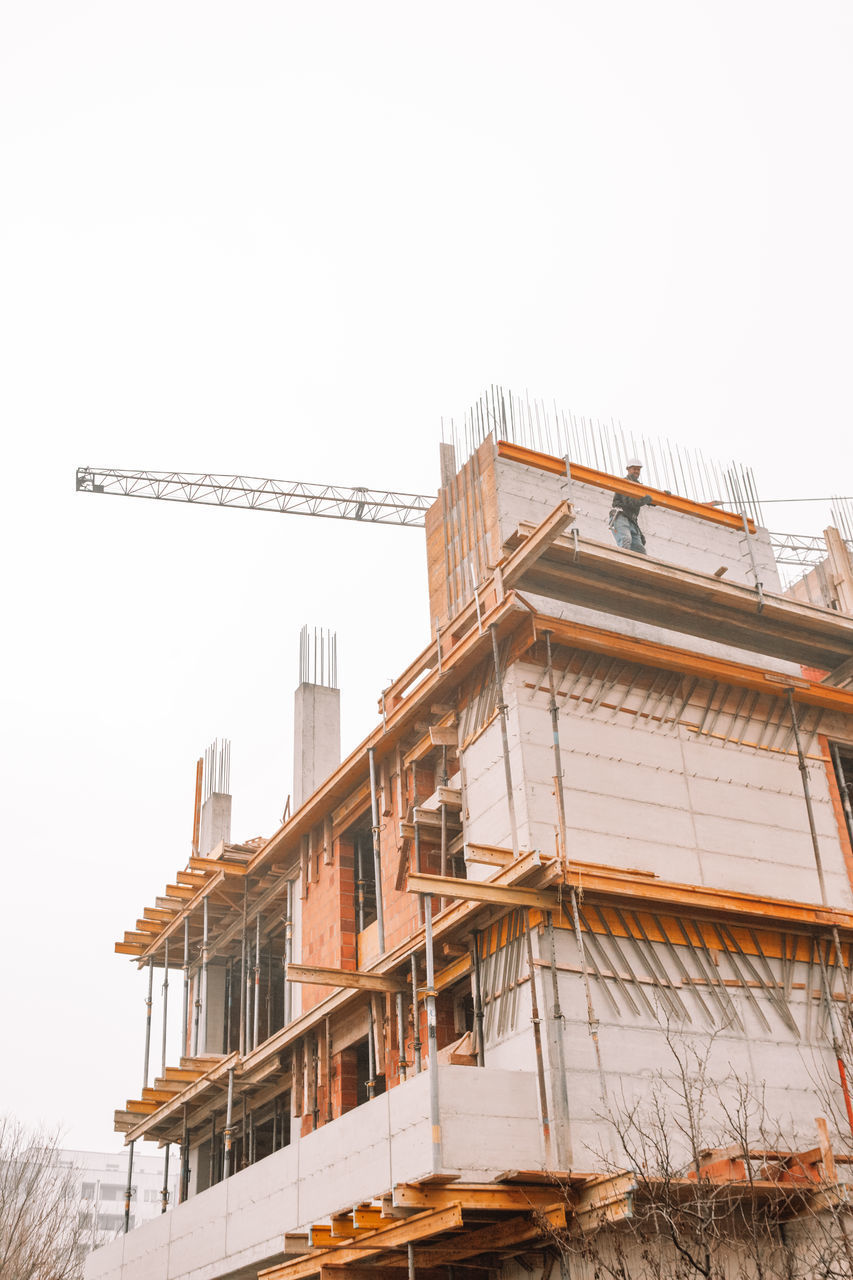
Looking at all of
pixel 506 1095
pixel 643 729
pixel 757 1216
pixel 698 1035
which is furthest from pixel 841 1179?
pixel 643 729

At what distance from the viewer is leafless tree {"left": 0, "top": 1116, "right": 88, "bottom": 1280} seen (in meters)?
33.7

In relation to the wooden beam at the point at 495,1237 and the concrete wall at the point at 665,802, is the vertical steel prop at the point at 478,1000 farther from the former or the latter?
the wooden beam at the point at 495,1237

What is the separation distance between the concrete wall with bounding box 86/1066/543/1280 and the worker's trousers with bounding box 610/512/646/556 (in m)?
9.54

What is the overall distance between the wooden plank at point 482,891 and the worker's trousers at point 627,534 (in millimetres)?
7212

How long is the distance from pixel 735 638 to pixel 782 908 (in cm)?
551

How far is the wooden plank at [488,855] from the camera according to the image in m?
17.8

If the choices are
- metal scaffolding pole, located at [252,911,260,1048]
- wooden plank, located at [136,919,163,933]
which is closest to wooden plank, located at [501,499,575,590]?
metal scaffolding pole, located at [252,911,260,1048]

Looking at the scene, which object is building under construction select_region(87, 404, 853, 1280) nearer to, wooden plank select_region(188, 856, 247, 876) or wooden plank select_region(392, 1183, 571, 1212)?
wooden plank select_region(392, 1183, 571, 1212)

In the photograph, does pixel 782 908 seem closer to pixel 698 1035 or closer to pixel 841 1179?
pixel 698 1035

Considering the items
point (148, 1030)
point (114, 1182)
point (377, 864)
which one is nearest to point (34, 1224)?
point (148, 1030)

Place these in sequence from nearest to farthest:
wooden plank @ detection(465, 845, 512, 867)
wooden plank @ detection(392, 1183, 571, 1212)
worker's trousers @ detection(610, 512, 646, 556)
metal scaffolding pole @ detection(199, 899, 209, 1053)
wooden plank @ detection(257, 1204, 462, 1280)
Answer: wooden plank @ detection(257, 1204, 462, 1280) → wooden plank @ detection(392, 1183, 571, 1212) → wooden plank @ detection(465, 845, 512, 867) → worker's trousers @ detection(610, 512, 646, 556) → metal scaffolding pole @ detection(199, 899, 209, 1053)

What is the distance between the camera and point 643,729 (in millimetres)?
20609

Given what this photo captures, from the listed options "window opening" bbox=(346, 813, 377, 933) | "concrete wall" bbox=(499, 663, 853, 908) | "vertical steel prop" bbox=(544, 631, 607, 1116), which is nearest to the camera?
"vertical steel prop" bbox=(544, 631, 607, 1116)

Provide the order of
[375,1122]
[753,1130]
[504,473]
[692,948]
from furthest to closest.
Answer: [504,473], [692,948], [753,1130], [375,1122]
